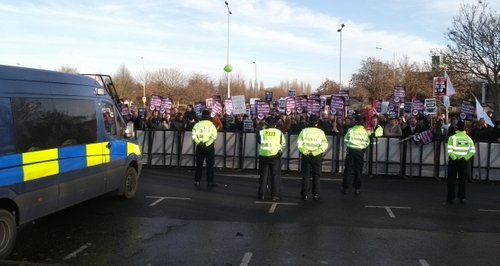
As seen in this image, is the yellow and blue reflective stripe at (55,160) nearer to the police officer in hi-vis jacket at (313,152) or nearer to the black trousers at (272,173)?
the black trousers at (272,173)

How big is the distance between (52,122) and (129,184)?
3.24 metres

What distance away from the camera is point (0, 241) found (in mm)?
6066

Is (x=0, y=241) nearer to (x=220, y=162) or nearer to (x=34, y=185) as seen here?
(x=34, y=185)

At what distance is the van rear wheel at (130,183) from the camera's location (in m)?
9.88

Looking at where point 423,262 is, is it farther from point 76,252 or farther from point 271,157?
point 271,157

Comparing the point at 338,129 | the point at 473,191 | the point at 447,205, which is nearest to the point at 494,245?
the point at 447,205

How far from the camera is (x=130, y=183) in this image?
33.2 feet

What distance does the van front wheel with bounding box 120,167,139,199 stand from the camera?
32.2 feet

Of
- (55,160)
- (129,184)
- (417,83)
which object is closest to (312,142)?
(129,184)

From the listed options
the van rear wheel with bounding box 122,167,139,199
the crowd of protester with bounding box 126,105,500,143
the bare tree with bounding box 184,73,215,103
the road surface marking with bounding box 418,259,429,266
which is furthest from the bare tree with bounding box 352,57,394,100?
the road surface marking with bounding box 418,259,429,266

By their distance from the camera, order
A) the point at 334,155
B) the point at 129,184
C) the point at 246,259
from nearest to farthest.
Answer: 1. the point at 246,259
2. the point at 129,184
3. the point at 334,155

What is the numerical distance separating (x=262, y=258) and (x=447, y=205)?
5515mm

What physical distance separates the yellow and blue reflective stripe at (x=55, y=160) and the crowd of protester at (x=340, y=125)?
7.78m

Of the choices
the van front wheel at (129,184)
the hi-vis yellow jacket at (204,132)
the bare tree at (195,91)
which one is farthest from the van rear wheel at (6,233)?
the bare tree at (195,91)
